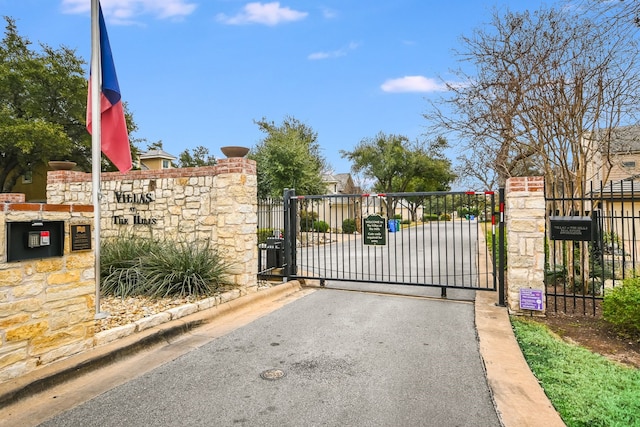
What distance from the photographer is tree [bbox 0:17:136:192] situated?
21.4m

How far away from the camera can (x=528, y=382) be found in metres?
3.31

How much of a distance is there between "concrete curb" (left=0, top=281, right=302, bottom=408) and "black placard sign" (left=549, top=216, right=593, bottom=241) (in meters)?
5.20

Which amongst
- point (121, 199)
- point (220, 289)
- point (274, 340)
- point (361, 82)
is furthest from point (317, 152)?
point (274, 340)

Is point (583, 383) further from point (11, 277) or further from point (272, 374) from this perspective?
point (11, 277)

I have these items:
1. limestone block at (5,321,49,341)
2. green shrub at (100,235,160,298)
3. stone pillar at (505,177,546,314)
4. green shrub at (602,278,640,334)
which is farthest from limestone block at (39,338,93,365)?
green shrub at (602,278,640,334)

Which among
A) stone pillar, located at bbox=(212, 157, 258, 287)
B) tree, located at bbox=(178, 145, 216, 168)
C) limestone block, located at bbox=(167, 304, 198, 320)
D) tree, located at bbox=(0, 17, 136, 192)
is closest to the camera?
limestone block, located at bbox=(167, 304, 198, 320)

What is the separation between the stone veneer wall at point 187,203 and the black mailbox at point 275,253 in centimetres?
102

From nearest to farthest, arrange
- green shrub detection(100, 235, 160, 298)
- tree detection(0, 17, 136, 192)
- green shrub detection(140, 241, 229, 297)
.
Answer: green shrub detection(140, 241, 229, 297) < green shrub detection(100, 235, 160, 298) < tree detection(0, 17, 136, 192)

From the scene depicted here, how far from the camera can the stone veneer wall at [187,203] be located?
22.4 ft

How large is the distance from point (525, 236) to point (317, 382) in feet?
13.0

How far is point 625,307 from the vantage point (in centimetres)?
436

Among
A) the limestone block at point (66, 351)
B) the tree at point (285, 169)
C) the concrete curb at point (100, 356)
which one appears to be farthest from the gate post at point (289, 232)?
the tree at point (285, 169)

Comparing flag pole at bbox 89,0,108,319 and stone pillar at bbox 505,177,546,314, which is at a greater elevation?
flag pole at bbox 89,0,108,319

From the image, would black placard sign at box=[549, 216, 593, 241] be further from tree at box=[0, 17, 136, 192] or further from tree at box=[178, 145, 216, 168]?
tree at box=[178, 145, 216, 168]
